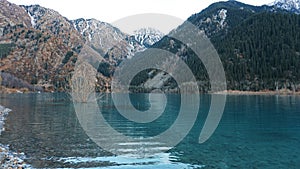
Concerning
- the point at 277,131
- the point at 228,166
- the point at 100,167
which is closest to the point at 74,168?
the point at 100,167

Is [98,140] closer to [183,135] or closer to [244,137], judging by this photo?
[183,135]

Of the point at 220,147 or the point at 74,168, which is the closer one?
the point at 74,168

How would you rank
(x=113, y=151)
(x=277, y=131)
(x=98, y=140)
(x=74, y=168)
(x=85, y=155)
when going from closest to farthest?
(x=74, y=168)
(x=85, y=155)
(x=113, y=151)
(x=98, y=140)
(x=277, y=131)

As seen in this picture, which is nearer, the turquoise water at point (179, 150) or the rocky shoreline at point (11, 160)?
the rocky shoreline at point (11, 160)

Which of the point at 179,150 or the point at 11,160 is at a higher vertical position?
the point at 11,160

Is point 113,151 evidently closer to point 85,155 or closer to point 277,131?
point 85,155

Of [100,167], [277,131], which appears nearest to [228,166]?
[100,167]

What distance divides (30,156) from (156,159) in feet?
35.9

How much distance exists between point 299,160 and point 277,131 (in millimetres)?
18649

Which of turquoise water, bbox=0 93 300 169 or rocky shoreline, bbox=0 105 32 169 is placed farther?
turquoise water, bbox=0 93 300 169

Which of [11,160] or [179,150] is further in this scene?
[179,150]

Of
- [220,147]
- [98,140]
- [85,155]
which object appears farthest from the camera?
[98,140]

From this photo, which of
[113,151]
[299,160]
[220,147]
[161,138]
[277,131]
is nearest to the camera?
[299,160]

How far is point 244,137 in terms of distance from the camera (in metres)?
38.6
